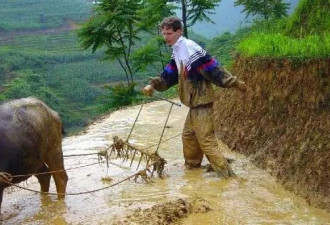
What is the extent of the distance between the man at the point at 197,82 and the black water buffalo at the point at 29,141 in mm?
1406

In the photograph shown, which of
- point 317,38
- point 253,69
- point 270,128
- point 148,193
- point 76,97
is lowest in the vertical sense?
point 76,97

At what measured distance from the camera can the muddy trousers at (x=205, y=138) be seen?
6191mm

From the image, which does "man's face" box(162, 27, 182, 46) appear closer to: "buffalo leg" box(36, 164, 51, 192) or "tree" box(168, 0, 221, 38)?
"buffalo leg" box(36, 164, 51, 192)

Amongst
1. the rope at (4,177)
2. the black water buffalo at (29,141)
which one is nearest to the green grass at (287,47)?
the black water buffalo at (29,141)

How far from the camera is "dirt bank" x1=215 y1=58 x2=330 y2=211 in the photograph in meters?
5.32

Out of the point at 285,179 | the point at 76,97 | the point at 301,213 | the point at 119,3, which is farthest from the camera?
the point at 76,97

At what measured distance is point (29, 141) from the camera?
5.25 m

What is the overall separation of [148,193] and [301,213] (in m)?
1.86

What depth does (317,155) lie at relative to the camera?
532 cm

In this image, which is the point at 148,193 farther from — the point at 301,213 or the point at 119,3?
the point at 119,3

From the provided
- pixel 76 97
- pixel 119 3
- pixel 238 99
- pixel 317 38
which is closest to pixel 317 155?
pixel 317 38

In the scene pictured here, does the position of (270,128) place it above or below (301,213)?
above

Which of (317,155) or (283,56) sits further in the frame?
(283,56)

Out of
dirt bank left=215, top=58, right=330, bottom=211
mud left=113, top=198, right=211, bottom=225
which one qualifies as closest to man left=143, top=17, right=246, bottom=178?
dirt bank left=215, top=58, right=330, bottom=211
